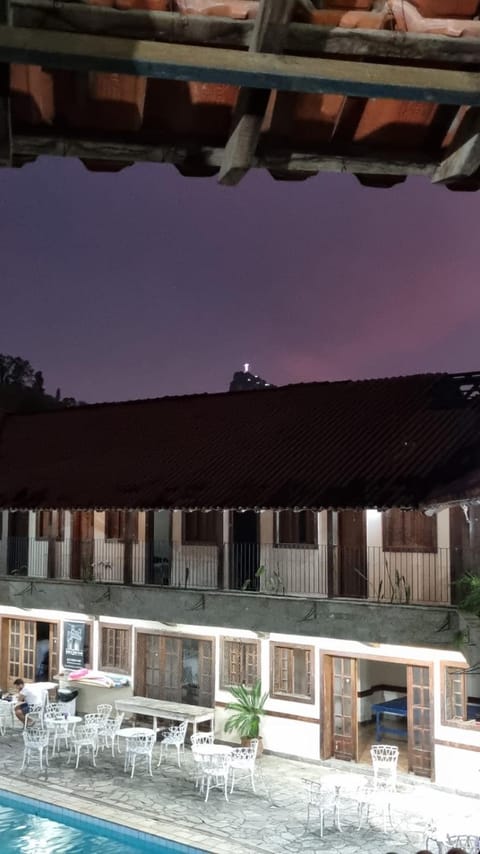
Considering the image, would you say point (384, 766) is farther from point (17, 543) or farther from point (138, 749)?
point (17, 543)

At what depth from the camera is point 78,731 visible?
19.5 m

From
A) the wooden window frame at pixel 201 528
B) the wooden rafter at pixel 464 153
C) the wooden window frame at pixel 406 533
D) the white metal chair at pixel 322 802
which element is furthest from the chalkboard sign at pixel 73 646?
the wooden rafter at pixel 464 153

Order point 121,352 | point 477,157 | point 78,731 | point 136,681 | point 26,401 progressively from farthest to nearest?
point 121,352 < point 26,401 < point 136,681 < point 78,731 < point 477,157

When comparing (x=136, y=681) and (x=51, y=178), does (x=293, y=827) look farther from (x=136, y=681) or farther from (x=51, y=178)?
(x=51, y=178)

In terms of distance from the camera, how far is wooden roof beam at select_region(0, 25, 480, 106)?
2500 millimetres

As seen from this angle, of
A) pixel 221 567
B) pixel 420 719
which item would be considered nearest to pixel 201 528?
pixel 221 567

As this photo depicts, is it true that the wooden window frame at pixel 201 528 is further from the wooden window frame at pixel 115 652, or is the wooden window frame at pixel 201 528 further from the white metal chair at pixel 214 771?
the white metal chair at pixel 214 771

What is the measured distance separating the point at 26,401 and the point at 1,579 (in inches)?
822

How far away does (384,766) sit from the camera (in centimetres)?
1609

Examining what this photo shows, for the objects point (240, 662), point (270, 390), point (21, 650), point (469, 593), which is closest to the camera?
Answer: point (469, 593)

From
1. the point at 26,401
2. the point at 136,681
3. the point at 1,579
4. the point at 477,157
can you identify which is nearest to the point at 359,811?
the point at 136,681

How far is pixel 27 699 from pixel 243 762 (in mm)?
7816

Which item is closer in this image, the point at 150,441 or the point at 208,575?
the point at 208,575

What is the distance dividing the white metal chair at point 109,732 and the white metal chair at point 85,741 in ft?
0.87
